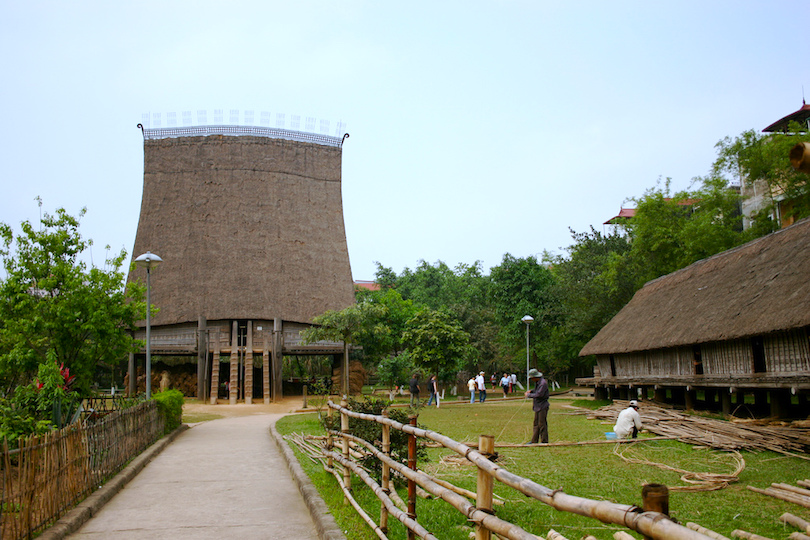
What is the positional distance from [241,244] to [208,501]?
93.8 ft

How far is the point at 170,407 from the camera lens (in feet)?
52.2

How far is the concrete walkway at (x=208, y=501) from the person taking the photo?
21.2 ft

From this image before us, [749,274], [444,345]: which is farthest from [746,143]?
[444,345]

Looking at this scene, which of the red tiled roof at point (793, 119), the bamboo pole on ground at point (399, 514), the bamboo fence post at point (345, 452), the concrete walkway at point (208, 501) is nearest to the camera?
the bamboo pole on ground at point (399, 514)

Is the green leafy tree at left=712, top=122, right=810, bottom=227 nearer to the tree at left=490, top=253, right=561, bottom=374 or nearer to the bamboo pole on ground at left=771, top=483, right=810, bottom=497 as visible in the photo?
the tree at left=490, top=253, right=561, bottom=374

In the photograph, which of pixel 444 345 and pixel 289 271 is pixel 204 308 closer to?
pixel 289 271

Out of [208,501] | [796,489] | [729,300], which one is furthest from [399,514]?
[729,300]

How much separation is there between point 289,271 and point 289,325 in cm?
298

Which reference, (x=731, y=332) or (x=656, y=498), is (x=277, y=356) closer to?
(x=731, y=332)

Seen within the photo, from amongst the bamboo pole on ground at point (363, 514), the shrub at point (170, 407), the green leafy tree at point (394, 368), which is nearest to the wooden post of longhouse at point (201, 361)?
the green leafy tree at point (394, 368)

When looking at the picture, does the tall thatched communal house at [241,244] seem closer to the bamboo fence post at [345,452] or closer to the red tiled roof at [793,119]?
the bamboo fence post at [345,452]

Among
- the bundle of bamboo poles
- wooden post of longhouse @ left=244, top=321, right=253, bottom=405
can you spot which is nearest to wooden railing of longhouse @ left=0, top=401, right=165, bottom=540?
the bundle of bamboo poles

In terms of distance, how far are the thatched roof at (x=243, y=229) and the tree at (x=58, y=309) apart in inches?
708

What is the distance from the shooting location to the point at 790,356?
13.3 metres
